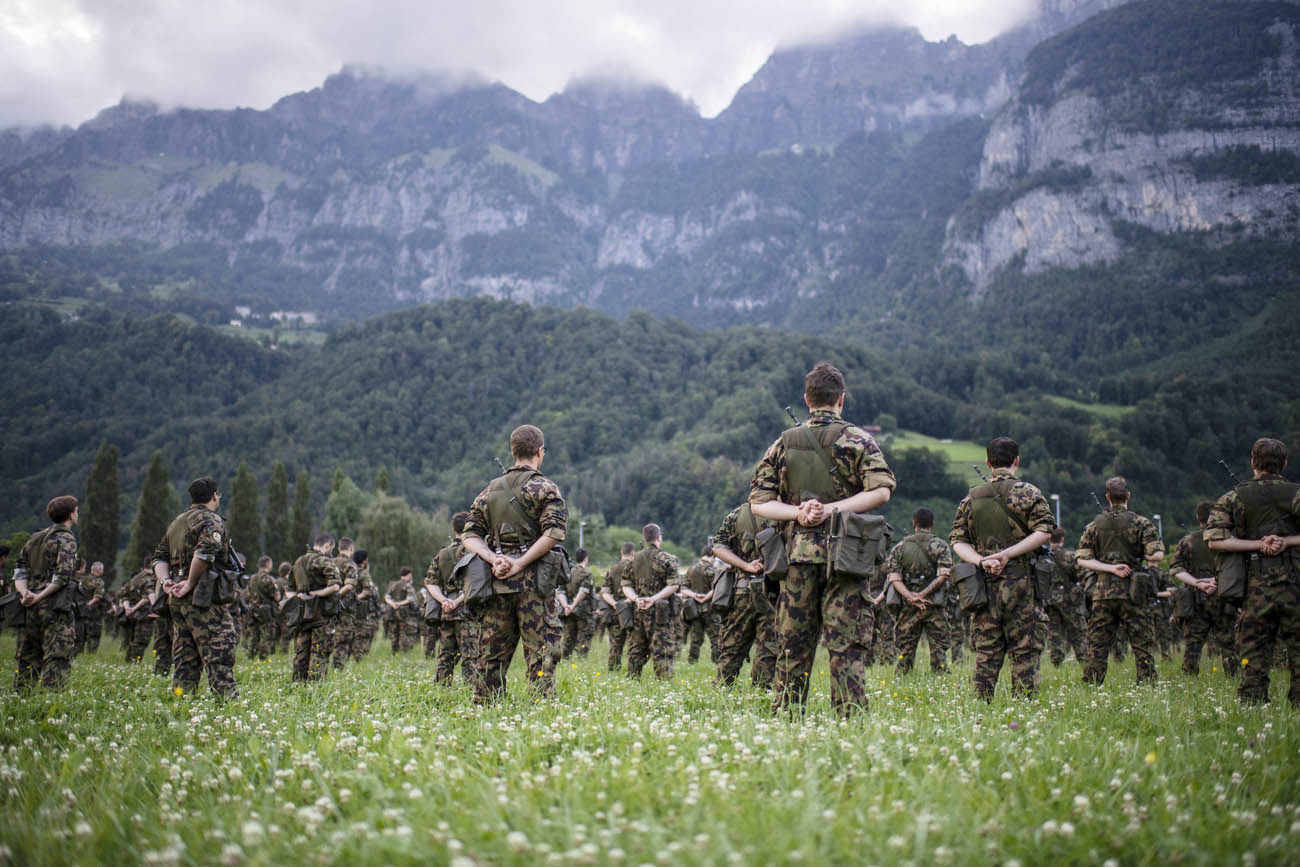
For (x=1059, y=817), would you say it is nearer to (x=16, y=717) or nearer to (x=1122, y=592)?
(x=1122, y=592)

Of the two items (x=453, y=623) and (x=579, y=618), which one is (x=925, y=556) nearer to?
(x=453, y=623)

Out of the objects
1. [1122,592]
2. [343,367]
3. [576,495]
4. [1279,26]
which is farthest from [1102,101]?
[1122,592]

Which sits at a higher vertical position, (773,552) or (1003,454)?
(1003,454)

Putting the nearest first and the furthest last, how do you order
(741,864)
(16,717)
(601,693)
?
(741,864), (16,717), (601,693)

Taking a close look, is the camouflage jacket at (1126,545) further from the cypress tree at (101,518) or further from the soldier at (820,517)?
the cypress tree at (101,518)

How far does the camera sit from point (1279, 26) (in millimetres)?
183375

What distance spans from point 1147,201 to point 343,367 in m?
177

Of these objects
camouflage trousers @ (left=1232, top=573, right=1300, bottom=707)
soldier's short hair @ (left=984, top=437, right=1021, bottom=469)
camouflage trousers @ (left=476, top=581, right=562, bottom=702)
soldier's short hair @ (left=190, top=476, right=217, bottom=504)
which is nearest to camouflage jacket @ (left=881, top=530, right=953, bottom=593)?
soldier's short hair @ (left=984, top=437, right=1021, bottom=469)

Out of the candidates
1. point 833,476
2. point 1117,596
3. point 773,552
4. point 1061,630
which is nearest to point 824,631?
point 773,552

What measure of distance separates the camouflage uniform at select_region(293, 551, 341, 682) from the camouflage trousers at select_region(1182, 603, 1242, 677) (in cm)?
1334

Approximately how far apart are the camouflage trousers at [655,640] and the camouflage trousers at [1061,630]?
742 centimetres

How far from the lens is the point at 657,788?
11.4 feet

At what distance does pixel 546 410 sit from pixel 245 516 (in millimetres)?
72875

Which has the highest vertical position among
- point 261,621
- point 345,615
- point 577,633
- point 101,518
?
point 345,615
